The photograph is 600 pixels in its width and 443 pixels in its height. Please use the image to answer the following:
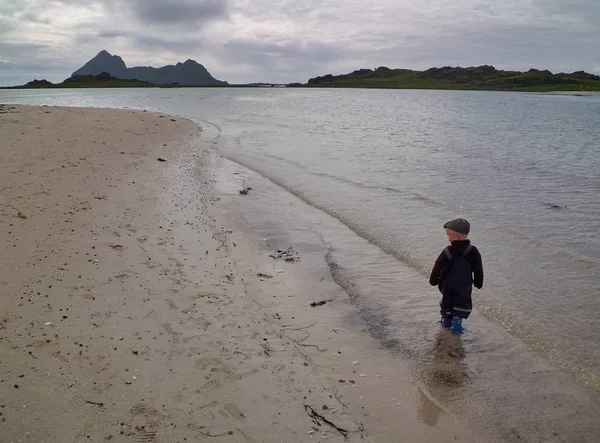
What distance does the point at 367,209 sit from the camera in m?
14.3

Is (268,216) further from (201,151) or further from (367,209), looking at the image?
(201,151)

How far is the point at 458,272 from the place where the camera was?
6.55 m

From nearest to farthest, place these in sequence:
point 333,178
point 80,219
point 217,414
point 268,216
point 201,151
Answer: point 217,414 → point 80,219 → point 268,216 → point 333,178 → point 201,151

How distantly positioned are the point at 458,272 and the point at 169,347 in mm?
4384

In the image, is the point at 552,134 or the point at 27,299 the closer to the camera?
the point at 27,299

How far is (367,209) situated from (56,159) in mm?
11797

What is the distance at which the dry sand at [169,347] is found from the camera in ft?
14.7

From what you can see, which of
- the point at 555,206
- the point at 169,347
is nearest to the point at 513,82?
the point at 555,206

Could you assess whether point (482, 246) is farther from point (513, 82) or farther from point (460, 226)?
point (513, 82)

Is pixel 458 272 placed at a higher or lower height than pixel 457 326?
higher

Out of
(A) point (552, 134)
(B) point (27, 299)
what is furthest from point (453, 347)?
(A) point (552, 134)

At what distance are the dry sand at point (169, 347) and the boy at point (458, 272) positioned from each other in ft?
4.73

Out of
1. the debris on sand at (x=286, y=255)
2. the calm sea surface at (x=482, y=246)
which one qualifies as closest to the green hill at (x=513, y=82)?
the calm sea surface at (x=482, y=246)

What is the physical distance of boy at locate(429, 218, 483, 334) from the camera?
6500 mm
